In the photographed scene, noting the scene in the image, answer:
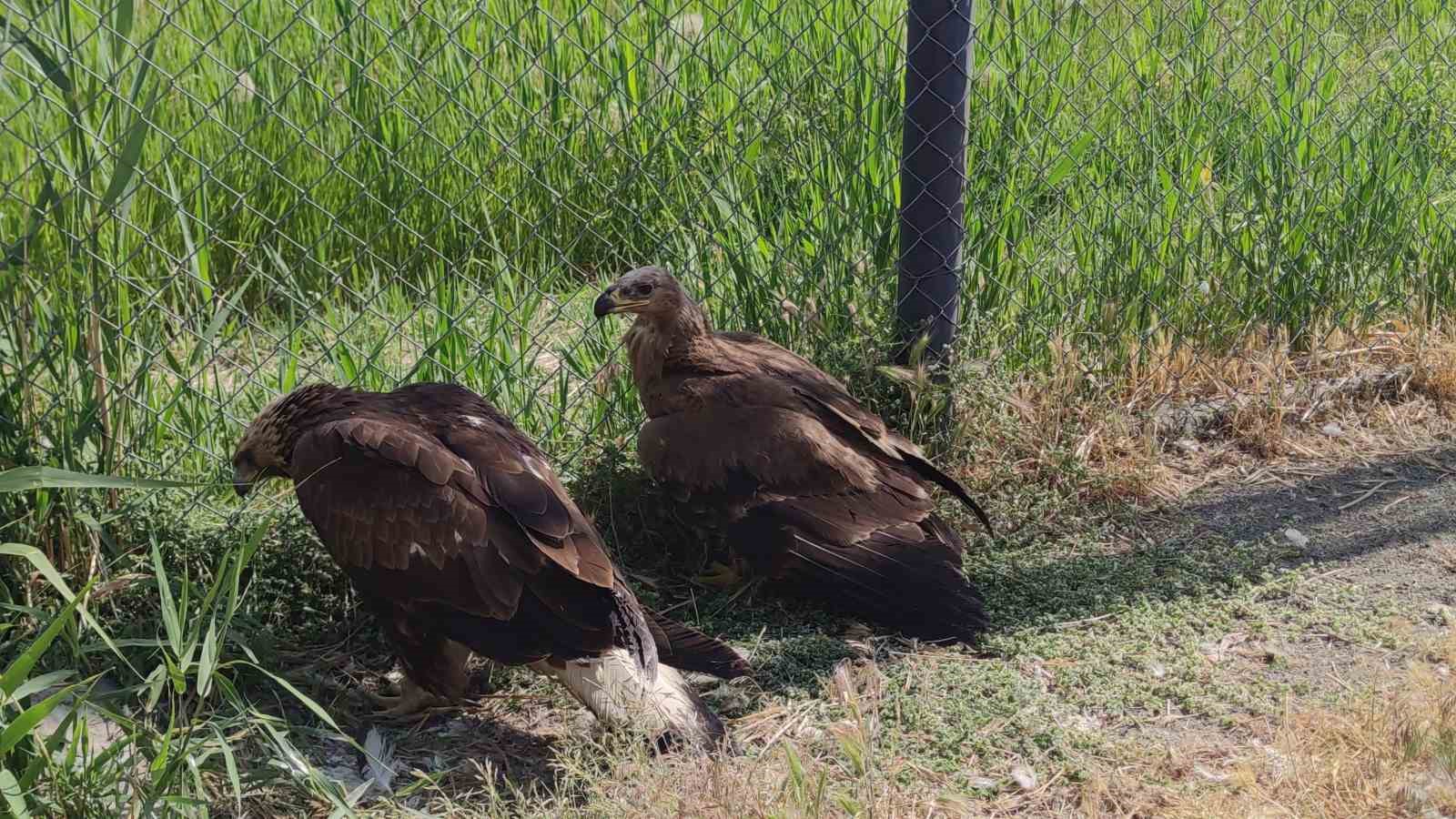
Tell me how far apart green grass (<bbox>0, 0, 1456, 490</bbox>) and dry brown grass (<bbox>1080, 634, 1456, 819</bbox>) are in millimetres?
1667

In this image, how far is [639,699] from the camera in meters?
3.28

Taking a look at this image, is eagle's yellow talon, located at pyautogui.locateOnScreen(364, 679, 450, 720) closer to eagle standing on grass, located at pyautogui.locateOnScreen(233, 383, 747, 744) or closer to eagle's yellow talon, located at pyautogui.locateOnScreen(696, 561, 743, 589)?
eagle standing on grass, located at pyautogui.locateOnScreen(233, 383, 747, 744)

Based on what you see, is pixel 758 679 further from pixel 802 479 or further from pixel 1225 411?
pixel 1225 411

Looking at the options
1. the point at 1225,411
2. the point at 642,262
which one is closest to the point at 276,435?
the point at 642,262

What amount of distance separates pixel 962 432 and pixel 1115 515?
53 centimetres

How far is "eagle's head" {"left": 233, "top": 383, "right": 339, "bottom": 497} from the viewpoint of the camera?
12.0 ft

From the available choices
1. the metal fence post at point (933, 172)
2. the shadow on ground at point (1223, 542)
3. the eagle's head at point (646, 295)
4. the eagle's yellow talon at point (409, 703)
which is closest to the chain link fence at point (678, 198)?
the metal fence post at point (933, 172)

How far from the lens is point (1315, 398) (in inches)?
194

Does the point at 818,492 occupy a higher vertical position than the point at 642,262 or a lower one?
lower

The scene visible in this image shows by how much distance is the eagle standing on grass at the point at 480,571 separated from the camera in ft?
10.8

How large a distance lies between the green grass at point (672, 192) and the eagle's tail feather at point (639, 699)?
3.67 feet

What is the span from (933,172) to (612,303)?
103cm

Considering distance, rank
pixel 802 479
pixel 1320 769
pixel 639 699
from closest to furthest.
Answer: pixel 1320 769 → pixel 639 699 → pixel 802 479

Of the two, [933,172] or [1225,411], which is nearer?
[933,172]
